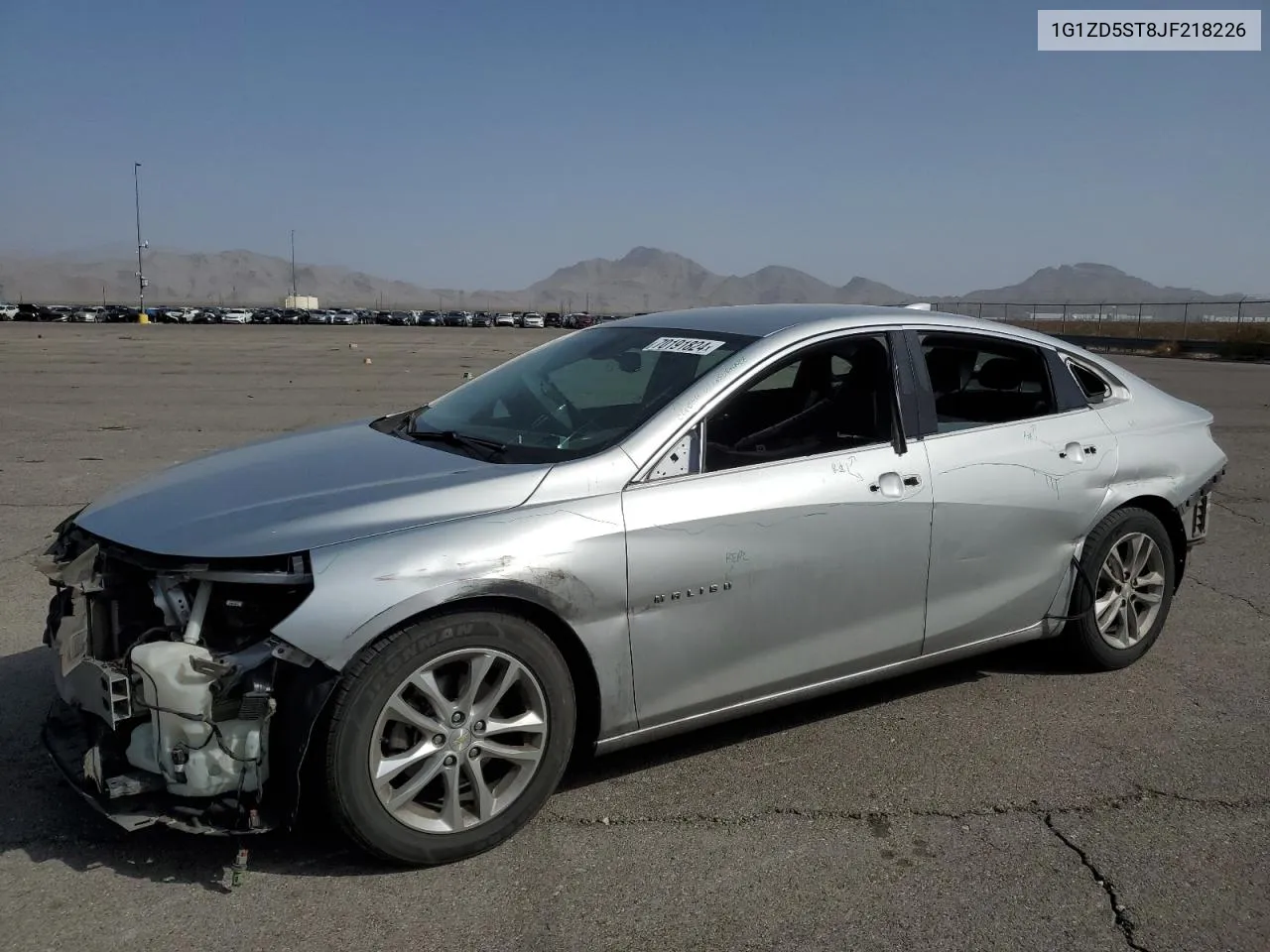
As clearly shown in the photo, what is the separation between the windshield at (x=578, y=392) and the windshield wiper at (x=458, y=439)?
0.03 metres

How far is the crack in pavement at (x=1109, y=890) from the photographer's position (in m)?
2.88

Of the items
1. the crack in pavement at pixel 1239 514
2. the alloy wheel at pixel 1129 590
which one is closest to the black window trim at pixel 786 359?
the alloy wheel at pixel 1129 590

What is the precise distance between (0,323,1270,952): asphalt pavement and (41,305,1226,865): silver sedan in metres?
0.24

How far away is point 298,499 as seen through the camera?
331cm

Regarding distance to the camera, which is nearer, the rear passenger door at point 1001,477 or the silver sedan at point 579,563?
the silver sedan at point 579,563

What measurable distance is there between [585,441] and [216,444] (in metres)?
8.58

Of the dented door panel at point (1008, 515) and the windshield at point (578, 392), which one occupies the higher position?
the windshield at point (578, 392)

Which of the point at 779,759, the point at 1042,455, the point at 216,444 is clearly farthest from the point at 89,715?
the point at 216,444

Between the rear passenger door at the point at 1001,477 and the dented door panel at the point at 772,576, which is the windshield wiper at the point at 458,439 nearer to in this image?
the dented door panel at the point at 772,576

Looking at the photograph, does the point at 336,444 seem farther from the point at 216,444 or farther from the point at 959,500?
the point at 216,444

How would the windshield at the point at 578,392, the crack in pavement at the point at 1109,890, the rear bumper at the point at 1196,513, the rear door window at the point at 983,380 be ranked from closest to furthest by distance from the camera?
1. the crack in pavement at the point at 1109,890
2. the windshield at the point at 578,392
3. the rear door window at the point at 983,380
4. the rear bumper at the point at 1196,513

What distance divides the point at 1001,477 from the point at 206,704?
10.1 ft

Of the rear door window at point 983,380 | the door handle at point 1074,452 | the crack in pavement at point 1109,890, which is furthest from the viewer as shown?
the door handle at point 1074,452

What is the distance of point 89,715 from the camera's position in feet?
10.9
